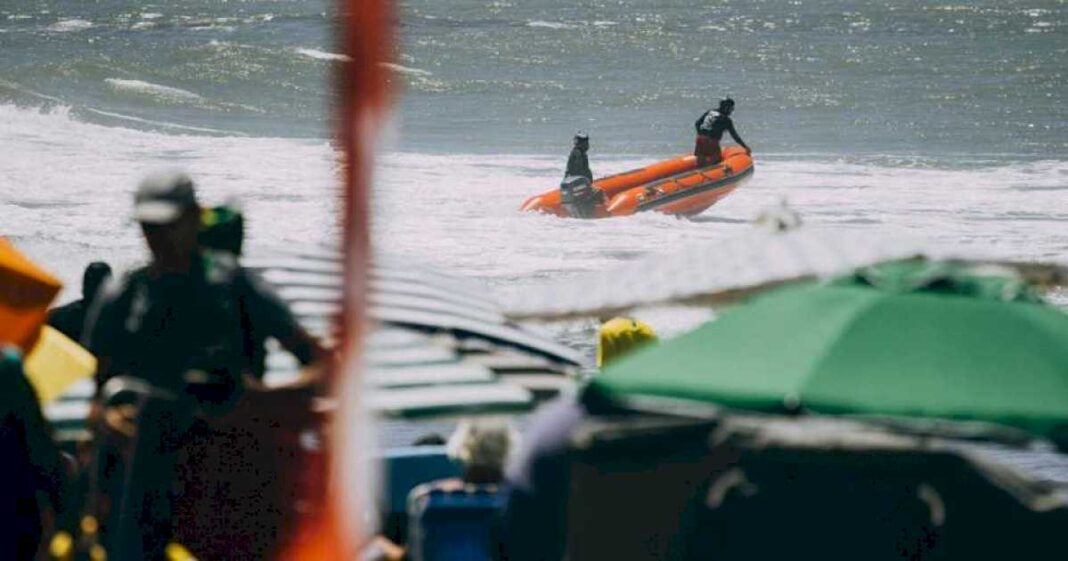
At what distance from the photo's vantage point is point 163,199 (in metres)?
4.41

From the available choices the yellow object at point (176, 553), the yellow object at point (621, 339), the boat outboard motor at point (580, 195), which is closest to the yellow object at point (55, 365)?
the yellow object at point (176, 553)

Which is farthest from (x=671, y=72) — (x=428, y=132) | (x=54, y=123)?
(x=54, y=123)

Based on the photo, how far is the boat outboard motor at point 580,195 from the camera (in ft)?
76.5

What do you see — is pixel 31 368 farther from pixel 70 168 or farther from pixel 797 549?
pixel 70 168

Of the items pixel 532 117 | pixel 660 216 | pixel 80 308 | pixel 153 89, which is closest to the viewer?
pixel 80 308

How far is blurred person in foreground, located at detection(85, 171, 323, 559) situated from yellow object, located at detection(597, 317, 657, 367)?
1.87 m

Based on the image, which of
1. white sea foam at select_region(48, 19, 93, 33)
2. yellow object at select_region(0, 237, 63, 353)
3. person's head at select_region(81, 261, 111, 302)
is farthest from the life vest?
white sea foam at select_region(48, 19, 93, 33)

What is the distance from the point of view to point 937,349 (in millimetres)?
Result: 4191

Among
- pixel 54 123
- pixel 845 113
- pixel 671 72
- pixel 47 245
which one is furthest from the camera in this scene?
pixel 671 72

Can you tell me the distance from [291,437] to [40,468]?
1.86ft

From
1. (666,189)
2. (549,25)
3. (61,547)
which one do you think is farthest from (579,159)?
(549,25)

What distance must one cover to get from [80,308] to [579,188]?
16.3 meters

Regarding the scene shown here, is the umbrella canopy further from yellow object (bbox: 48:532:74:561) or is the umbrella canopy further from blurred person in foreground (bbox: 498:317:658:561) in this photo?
yellow object (bbox: 48:532:74:561)

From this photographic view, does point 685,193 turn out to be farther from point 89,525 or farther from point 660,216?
point 89,525
